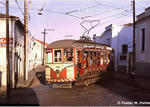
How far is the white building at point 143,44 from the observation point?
21500 millimetres

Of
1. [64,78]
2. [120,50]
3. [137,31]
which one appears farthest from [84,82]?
[120,50]

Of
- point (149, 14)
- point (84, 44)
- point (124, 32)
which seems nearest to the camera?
point (84, 44)

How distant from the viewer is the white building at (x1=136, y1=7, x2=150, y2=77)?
21.5 m

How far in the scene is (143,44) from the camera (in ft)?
75.3

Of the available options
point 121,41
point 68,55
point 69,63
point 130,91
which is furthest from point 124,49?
point 69,63

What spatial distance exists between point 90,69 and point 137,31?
38.1 ft

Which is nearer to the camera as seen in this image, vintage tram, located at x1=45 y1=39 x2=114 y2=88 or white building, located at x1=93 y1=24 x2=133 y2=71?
vintage tram, located at x1=45 y1=39 x2=114 y2=88

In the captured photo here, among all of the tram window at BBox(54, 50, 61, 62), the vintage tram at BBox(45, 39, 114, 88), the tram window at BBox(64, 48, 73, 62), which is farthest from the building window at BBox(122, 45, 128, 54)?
the tram window at BBox(54, 50, 61, 62)

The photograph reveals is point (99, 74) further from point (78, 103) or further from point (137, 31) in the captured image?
point (137, 31)

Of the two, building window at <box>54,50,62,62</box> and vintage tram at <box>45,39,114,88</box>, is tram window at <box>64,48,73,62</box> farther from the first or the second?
building window at <box>54,50,62,62</box>

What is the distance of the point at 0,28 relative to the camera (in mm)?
16141

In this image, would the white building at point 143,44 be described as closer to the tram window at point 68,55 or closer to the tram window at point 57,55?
the tram window at point 68,55

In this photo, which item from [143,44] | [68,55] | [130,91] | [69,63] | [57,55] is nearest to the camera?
[130,91]

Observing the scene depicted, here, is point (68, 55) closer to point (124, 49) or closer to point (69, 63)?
point (69, 63)
